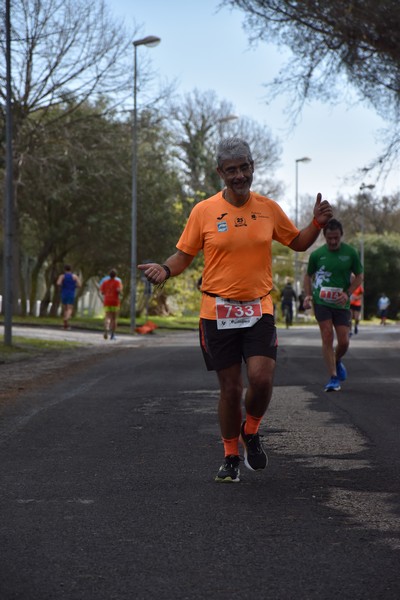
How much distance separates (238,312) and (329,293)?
18.9ft

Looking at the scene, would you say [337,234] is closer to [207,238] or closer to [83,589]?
[207,238]

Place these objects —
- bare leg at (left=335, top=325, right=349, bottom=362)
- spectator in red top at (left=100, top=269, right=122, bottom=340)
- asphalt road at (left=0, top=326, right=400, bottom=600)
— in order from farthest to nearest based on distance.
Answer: spectator in red top at (left=100, top=269, right=122, bottom=340) < bare leg at (left=335, top=325, right=349, bottom=362) < asphalt road at (left=0, top=326, right=400, bottom=600)

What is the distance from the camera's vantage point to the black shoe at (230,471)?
631 centimetres

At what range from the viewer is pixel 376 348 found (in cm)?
2403

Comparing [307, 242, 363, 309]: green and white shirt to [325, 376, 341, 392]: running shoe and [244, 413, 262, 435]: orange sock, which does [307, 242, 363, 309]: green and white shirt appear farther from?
[244, 413, 262, 435]: orange sock

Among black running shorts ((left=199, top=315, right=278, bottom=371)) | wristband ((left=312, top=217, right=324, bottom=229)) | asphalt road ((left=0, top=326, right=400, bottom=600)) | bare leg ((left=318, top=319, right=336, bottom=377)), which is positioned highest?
wristband ((left=312, top=217, right=324, bottom=229))

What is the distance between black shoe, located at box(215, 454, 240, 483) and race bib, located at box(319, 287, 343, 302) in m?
5.72

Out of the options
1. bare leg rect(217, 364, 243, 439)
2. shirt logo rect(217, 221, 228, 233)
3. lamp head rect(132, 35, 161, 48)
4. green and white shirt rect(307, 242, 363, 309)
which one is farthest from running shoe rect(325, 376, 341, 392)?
lamp head rect(132, 35, 161, 48)

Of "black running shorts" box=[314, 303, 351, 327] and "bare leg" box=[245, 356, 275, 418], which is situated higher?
"black running shorts" box=[314, 303, 351, 327]

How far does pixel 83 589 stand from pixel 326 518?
63.3 inches

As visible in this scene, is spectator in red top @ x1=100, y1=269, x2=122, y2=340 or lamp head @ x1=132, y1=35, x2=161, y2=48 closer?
spectator in red top @ x1=100, y1=269, x2=122, y2=340

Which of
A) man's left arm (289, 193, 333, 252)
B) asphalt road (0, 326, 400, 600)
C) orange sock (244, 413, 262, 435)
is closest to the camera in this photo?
asphalt road (0, 326, 400, 600)

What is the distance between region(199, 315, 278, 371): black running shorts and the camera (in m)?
6.34

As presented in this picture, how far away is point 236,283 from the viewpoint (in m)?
6.32
